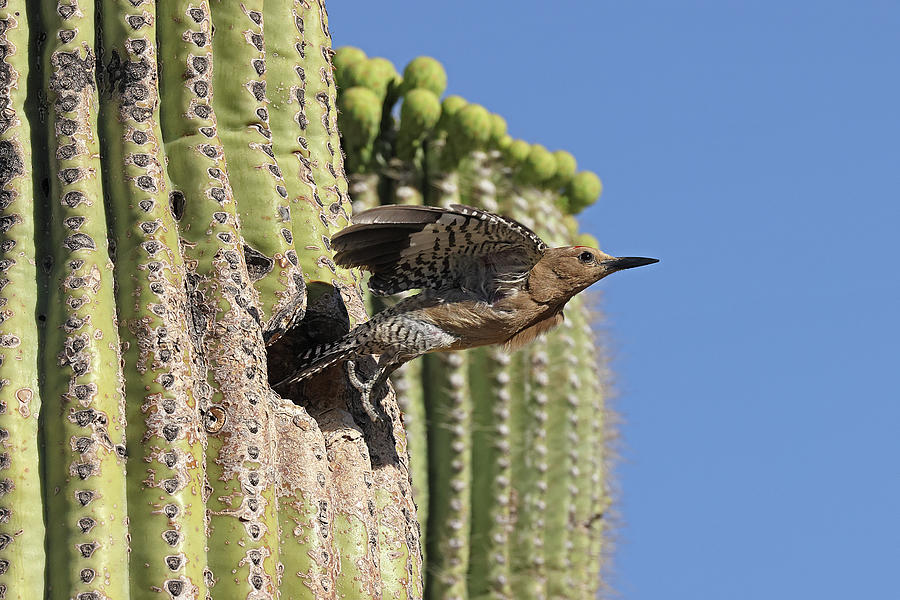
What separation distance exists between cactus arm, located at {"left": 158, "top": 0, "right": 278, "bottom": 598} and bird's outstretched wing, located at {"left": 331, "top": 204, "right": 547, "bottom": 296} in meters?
0.51

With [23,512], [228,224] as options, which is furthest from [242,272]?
[23,512]

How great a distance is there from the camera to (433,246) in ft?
12.2

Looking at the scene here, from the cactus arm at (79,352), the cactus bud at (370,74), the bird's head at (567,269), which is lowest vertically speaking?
the cactus arm at (79,352)

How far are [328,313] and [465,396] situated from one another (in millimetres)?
2701

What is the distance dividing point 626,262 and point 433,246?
2.24 ft

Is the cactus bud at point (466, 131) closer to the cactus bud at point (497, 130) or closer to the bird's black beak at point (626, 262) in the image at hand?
the cactus bud at point (497, 130)

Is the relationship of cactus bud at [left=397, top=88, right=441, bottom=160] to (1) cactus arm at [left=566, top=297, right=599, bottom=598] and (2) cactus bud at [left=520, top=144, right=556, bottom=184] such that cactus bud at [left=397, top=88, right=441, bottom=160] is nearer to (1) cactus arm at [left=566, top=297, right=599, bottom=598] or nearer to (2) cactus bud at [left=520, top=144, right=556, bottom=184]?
(2) cactus bud at [left=520, top=144, right=556, bottom=184]

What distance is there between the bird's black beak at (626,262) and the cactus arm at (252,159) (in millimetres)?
1224

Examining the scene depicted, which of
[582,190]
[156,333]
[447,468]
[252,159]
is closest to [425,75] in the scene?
[582,190]

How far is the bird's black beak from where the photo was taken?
403cm

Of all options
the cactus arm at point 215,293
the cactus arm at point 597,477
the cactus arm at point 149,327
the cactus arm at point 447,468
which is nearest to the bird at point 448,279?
the cactus arm at point 215,293

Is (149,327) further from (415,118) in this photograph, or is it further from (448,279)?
(415,118)

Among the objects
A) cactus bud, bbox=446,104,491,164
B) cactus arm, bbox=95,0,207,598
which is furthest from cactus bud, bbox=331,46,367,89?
cactus arm, bbox=95,0,207,598

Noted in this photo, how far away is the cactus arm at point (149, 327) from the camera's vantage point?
250 centimetres
